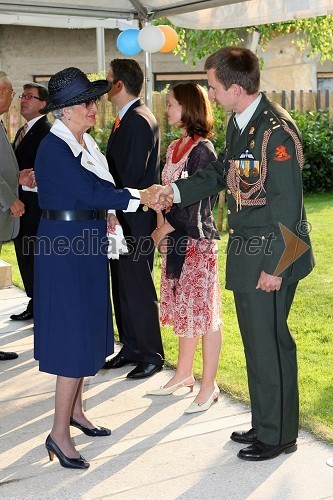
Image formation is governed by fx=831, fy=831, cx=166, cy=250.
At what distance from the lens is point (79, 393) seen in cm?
441

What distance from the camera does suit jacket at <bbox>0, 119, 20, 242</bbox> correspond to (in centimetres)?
592

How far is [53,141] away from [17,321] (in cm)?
344

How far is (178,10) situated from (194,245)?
2137 mm

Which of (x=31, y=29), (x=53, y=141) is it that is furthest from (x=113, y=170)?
(x=31, y=29)

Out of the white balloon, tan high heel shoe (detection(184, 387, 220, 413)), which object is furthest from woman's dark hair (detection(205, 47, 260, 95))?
the white balloon

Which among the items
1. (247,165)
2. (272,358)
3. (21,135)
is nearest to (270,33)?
(21,135)

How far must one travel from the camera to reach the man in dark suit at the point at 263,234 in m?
3.84

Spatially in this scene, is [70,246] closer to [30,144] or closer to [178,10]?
[178,10]

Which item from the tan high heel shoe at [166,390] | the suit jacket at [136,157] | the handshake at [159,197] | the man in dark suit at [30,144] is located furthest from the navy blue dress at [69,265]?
the man in dark suit at [30,144]

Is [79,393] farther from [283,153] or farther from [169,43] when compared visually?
[169,43]

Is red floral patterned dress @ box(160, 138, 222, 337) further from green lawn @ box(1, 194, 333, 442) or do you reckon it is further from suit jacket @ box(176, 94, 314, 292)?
suit jacket @ box(176, 94, 314, 292)

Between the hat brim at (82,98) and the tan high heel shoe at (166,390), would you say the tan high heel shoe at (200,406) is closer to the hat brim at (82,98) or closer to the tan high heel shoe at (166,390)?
the tan high heel shoe at (166,390)

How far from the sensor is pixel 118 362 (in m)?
5.71

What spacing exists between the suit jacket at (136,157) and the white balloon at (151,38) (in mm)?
700
